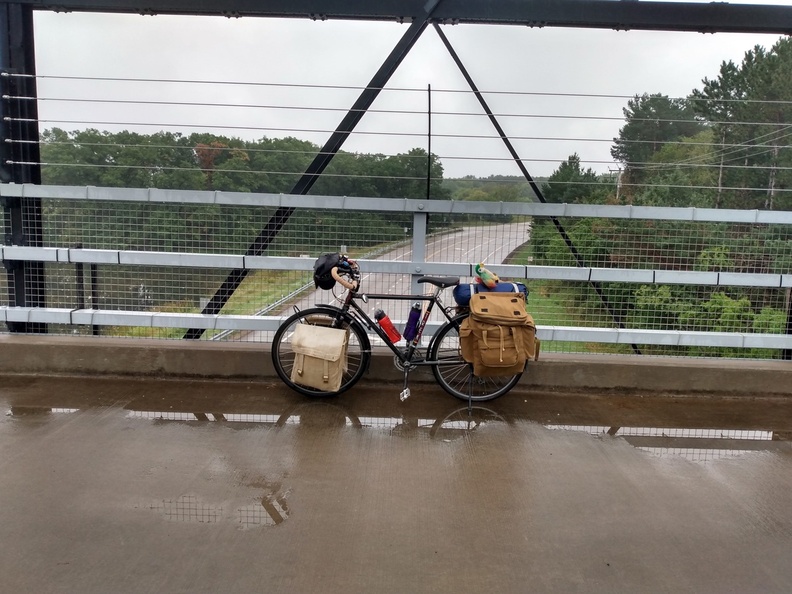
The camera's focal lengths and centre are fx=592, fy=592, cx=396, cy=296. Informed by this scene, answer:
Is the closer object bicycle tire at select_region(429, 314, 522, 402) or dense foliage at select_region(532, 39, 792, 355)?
bicycle tire at select_region(429, 314, 522, 402)

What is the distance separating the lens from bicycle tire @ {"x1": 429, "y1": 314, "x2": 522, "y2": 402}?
4254mm

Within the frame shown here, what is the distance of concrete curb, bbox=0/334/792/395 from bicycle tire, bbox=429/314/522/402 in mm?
290

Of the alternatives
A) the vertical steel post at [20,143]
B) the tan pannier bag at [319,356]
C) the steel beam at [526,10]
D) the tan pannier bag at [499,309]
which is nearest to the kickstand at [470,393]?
the tan pannier bag at [499,309]

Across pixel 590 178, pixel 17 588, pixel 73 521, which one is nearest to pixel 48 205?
pixel 73 521

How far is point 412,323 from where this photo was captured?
4.21m

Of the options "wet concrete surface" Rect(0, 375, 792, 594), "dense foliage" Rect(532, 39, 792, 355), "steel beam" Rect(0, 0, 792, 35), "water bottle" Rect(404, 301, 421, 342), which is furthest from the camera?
"dense foliage" Rect(532, 39, 792, 355)

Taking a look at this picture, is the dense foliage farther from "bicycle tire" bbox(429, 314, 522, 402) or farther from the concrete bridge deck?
"bicycle tire" bbox(429, 314, 522, 402)

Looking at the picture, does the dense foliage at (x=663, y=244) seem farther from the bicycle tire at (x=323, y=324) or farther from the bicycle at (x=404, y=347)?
the bicycle tire at (x=323, y=324)

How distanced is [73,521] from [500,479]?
206 centimetres

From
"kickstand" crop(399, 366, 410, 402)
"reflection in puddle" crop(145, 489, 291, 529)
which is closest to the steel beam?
"kickstand" crop(399, 366, 410, 402)

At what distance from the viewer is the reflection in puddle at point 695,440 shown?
3562mm

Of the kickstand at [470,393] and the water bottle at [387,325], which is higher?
the water bottle at [387,325]

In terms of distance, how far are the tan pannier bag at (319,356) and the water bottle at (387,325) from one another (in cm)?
27

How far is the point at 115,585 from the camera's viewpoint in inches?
87.9
